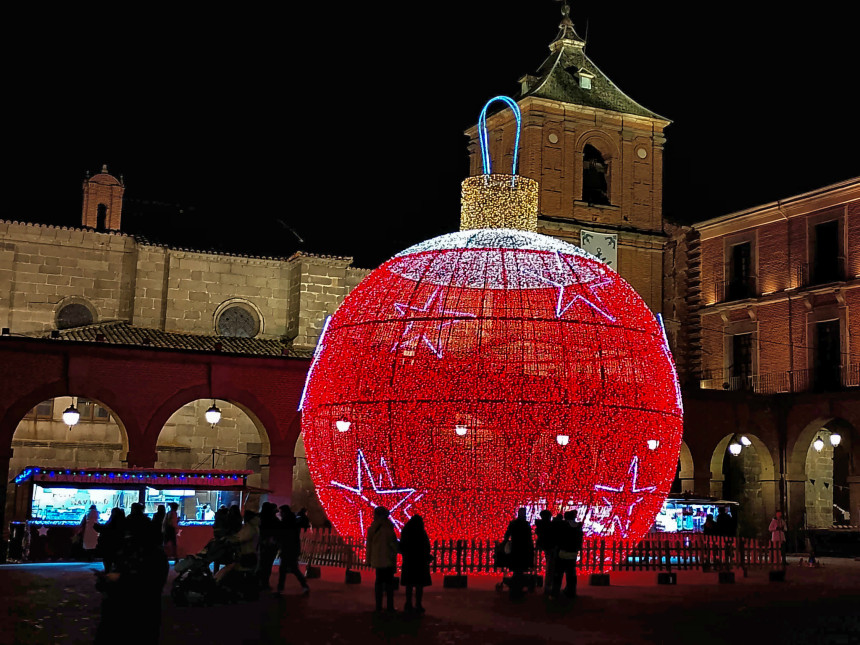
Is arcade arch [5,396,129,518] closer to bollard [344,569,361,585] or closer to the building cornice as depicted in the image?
bollard [344,569,361,585]

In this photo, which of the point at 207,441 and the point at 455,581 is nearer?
the point at 455,581

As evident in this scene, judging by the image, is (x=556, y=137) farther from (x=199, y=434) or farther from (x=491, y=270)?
(x=491, y=270)

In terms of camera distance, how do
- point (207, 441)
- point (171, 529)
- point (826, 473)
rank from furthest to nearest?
point (826, 473) → point (207, 441) → point (171, 529)

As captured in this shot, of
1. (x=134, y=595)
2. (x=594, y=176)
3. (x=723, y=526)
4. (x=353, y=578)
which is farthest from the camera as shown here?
(x=594, y=176)

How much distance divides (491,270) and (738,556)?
7822 mm

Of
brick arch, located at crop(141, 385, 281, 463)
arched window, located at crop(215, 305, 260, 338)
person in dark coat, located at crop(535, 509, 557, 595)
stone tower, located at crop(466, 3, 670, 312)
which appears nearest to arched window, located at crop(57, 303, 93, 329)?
arched window, located at crop(215, 305, 260, 338)

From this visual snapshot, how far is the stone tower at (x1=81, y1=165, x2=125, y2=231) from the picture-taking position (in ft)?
123

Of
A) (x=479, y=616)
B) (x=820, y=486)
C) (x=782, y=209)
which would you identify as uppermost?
(x=782, y=209)

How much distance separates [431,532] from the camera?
17.5 m

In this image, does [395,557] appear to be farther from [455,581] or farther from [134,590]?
[134,590]

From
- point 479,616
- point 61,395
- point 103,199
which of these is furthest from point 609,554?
point 103,199

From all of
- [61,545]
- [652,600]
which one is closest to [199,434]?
[61,545]

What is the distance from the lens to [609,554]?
1914cm

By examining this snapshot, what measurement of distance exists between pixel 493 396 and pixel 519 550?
91.4 inches
